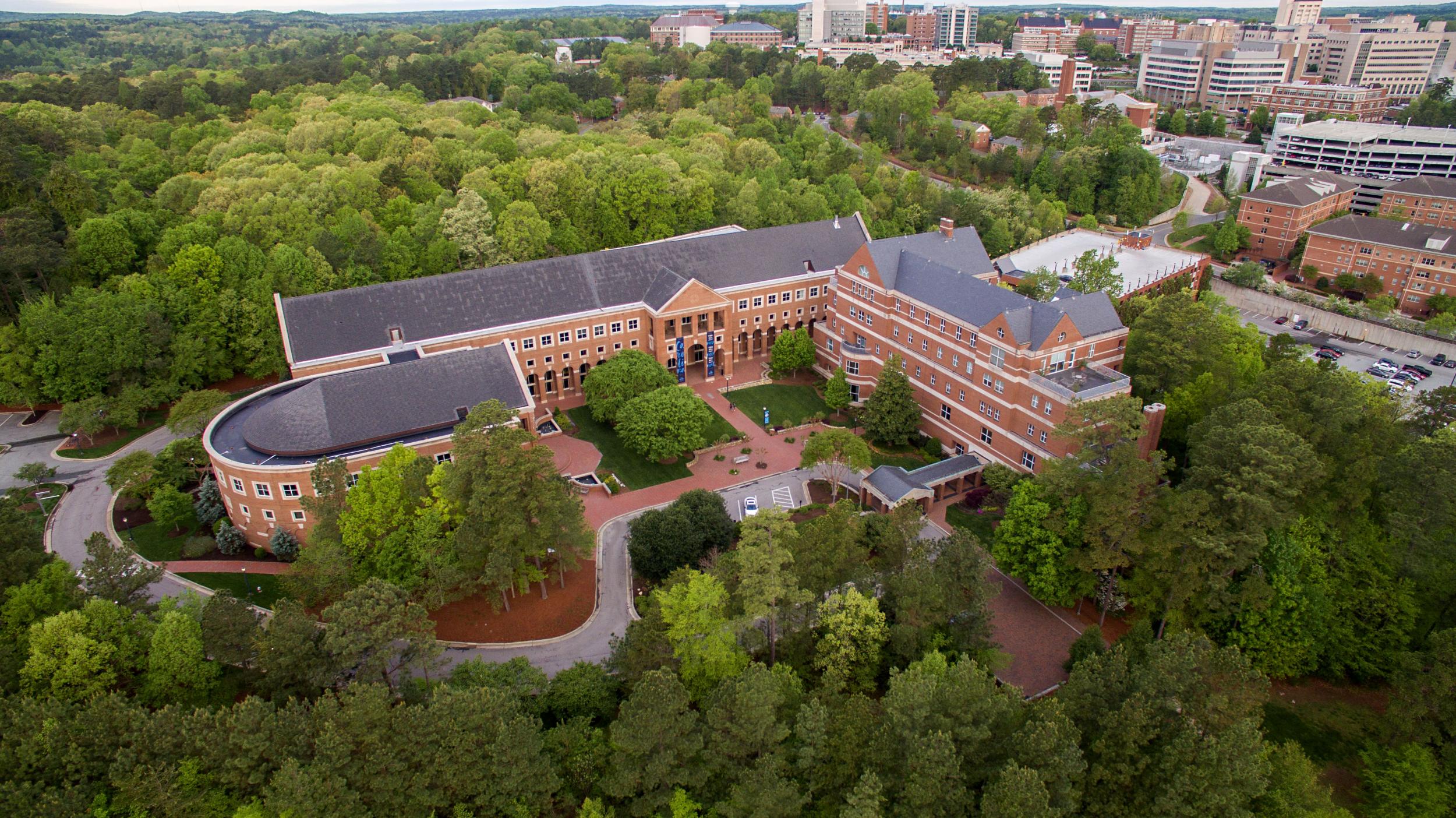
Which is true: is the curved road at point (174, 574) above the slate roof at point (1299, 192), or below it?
below

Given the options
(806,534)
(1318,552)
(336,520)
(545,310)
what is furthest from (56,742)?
(1318,552)

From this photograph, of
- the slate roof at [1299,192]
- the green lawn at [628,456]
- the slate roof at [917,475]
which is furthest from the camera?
the slate roof at [1299,192]

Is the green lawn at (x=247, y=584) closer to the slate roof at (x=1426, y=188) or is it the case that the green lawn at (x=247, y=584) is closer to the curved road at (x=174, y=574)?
the curved road at (x=174, y=574)

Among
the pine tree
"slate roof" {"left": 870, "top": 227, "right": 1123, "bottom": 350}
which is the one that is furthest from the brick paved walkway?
"slate roof" {"left": 870, "top": 227, "right": 1123, "bottom": 350}

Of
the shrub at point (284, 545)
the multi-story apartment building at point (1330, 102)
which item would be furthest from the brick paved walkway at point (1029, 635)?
the multi-story apartment building at point (1330, 102)

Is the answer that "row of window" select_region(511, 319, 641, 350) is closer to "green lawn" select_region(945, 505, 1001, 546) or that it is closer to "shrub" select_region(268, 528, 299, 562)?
"shrub" select_region(268, 528, 299, 562)

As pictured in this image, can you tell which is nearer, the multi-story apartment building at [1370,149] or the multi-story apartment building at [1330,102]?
the multi-story apartment building at [1370,149]

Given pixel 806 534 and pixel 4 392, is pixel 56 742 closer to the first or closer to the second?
pixel 806 534
